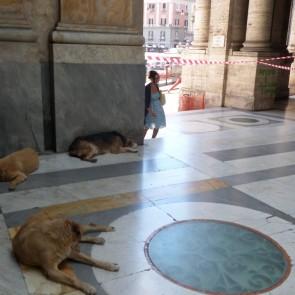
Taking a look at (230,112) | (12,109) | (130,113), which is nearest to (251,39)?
(230,112)

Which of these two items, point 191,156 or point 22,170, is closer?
point 22,170

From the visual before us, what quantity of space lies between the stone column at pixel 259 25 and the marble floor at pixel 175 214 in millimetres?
5121

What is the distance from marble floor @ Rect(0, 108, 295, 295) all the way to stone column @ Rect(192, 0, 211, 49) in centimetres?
736

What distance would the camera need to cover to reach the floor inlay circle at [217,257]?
2840 millimetres

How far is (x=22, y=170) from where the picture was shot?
5.01 m

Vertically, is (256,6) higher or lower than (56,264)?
higher

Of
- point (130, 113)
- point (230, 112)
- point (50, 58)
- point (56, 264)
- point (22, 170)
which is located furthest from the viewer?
point (230, 112)

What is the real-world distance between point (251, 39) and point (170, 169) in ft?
23.9

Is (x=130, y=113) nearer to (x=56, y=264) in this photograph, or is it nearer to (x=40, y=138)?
(x=40, y=138)

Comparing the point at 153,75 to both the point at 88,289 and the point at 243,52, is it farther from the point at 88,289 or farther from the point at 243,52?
the point at 88,289

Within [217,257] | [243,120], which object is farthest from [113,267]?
[243,120]

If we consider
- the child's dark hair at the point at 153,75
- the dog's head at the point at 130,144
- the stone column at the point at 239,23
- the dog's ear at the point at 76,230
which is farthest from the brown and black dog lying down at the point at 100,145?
the stone column at the point at 239,23

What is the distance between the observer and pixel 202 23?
13531 millimetres

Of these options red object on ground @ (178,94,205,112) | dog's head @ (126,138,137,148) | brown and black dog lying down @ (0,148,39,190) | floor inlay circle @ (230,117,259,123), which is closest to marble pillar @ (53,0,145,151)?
dog's head @ (126,138,137,148)
